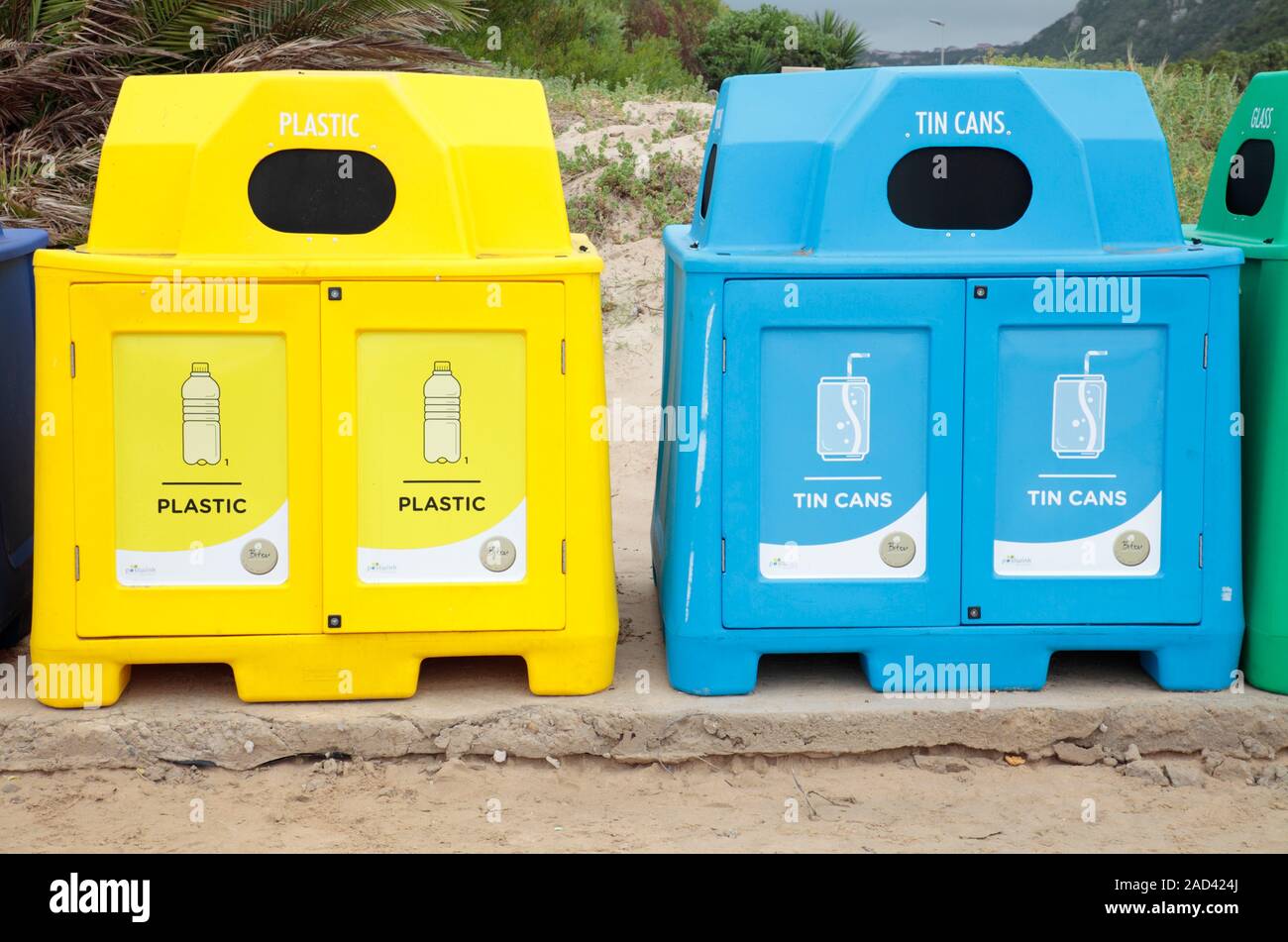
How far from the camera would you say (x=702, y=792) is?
11.6 feet

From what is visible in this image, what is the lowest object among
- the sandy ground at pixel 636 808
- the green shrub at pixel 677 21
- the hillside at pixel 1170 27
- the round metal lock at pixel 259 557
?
the sandy ground at pixel 636 808

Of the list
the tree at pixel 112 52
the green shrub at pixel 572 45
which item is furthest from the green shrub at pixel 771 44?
the tree at pixel 112 52

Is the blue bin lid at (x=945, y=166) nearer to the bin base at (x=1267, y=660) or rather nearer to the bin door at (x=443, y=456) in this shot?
the bin door at (x=443, y=456)

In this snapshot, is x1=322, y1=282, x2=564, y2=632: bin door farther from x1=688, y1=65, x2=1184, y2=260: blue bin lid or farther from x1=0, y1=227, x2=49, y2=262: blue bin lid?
x1=0, y1=227, x2=49, y2=262: blue bin lid

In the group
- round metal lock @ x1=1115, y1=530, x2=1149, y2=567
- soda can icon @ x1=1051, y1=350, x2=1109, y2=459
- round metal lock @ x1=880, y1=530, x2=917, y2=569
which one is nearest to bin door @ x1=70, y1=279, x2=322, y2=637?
round metal lock @ x1=880, y1=530, x2=917, y2=569

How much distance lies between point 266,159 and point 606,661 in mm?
1520

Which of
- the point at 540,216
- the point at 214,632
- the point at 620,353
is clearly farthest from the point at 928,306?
the point at 620,353

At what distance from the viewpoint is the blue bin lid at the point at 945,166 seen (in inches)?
138

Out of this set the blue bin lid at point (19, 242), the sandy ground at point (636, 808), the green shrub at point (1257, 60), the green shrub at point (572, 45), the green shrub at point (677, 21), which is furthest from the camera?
the green shrub at point (677, 21)

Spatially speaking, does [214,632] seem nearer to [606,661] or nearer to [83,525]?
[83,525]

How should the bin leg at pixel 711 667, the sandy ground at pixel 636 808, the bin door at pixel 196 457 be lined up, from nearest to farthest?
the sandy ground at pixel 636 808 → the bin door at pixel 196 457 → the bin leg at pixel 711 667

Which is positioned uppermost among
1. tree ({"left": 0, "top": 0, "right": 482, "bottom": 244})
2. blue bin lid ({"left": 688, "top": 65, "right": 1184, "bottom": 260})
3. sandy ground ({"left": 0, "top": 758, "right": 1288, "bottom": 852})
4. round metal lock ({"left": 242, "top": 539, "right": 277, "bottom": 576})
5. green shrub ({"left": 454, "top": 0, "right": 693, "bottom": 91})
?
green shrub ({"left": 454, "top": 0, "right": 693, "bottom": 91})

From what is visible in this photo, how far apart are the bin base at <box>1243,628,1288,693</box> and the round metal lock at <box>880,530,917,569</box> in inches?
37.1

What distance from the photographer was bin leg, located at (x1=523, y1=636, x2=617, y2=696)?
3627mm
